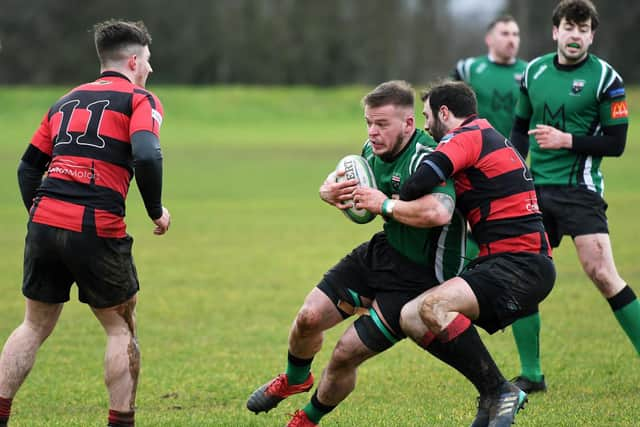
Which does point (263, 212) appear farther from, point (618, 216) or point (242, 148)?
point (242, 148)

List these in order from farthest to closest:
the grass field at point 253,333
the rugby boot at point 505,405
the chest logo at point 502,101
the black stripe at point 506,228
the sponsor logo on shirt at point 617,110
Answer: the chest logo at point 502,101, the sponsor logo on shirt at point 617,110, the grass field at point 253,333, the black stripe at point 506,228, the rugby boot at point 505,405

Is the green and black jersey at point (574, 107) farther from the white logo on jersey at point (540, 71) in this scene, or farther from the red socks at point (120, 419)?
the red socks at point (120, 419)

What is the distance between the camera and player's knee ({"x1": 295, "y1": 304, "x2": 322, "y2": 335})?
5.43 metres

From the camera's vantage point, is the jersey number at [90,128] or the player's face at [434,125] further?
the player's face at [434,125]

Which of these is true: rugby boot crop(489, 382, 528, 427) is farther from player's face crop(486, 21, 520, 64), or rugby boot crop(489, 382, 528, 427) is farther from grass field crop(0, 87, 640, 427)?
player's face crop(486, 21, 520, 64)

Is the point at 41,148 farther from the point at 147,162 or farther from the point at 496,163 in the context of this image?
the point at 496,163

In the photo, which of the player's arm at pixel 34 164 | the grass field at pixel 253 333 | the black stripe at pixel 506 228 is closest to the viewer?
the black stripe at pixel 506 228

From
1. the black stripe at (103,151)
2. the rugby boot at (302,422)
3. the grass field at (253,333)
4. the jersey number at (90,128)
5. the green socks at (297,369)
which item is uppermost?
the jersey number at (90,128)

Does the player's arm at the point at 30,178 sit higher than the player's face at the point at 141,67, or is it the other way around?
the player's face at the point at 141,67

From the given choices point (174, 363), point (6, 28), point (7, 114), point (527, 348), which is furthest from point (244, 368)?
point (6, 28)

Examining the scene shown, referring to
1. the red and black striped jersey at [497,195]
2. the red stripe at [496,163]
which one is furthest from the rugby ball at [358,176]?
the red stripe at [496,163]

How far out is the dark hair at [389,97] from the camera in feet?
17.3

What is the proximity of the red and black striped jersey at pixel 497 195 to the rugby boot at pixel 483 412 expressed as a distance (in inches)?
31.6

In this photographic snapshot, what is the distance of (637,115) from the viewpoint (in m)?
46.6
